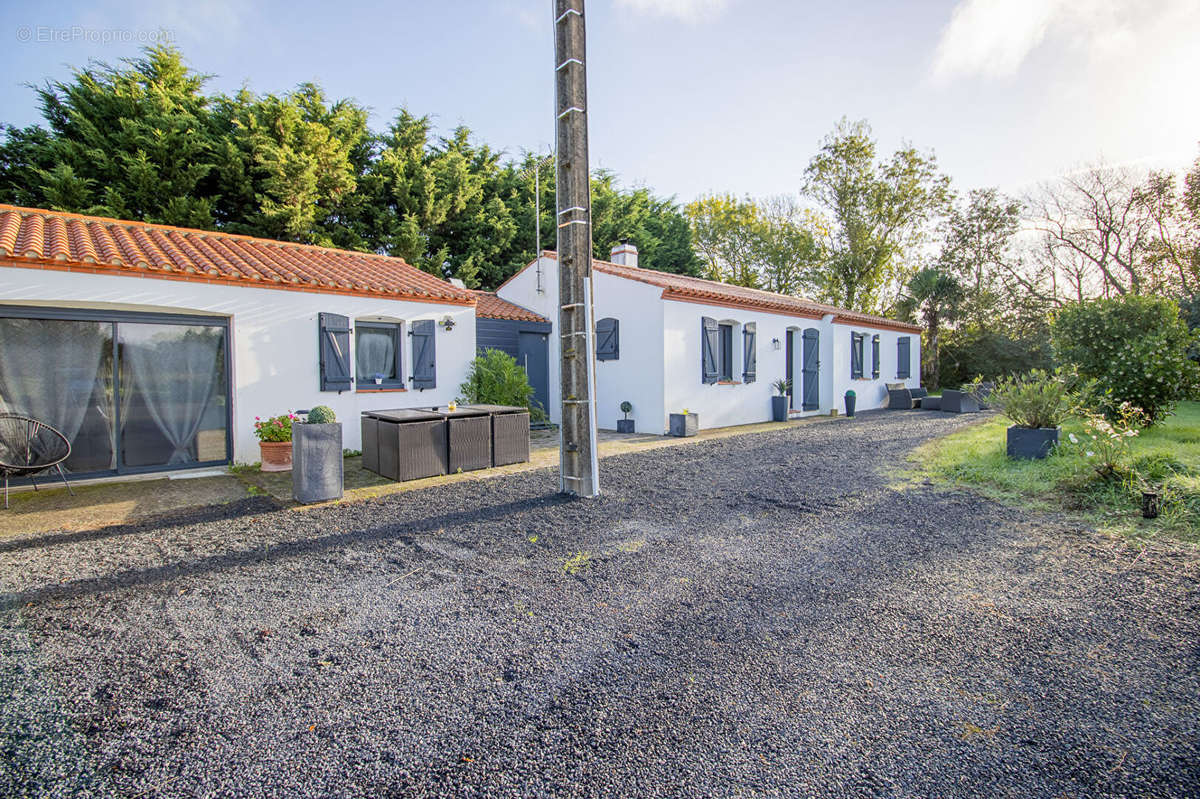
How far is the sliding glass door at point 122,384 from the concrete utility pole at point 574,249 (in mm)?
4914

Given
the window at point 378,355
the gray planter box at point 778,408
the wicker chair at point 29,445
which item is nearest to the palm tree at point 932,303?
the gray planter box at point 778,408

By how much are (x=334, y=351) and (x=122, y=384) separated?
7.95 feet

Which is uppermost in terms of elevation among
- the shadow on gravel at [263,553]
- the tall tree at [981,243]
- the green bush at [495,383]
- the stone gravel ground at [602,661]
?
the tall tree at [981,243]

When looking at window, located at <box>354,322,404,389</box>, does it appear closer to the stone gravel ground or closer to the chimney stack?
the stone gravel ground

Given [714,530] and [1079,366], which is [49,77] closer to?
[714,530]

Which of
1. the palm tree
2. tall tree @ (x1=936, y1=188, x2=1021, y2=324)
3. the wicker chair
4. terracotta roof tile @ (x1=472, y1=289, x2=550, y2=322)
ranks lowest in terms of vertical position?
the wicker chair

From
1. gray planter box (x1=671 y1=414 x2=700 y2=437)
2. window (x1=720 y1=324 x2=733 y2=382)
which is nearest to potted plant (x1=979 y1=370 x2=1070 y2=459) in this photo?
gray planter box (x1=671 y1=414 x2=700 y2=437)

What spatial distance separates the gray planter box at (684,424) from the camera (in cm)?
1041

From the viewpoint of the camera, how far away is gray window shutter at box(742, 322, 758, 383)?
1248 centimetres

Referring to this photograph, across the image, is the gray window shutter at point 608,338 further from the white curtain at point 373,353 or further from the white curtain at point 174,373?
the white curtain at point 174,373

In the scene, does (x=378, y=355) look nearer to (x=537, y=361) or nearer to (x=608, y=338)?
(x=537, y=361)

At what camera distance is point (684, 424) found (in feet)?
34.1

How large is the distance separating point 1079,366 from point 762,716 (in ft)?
29.7

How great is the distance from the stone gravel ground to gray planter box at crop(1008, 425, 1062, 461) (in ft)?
8.60
